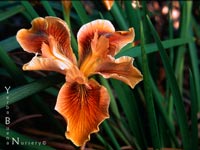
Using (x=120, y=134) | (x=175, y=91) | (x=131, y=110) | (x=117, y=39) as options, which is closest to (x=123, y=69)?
(x=117, y=39)

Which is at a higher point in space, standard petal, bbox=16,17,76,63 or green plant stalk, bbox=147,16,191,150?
standard petal, bbox=16,17,76,63

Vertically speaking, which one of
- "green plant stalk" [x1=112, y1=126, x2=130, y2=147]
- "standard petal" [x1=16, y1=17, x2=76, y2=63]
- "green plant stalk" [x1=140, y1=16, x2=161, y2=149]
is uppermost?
"standard petal" [x1=16, y1=17, x2=76, y2=63]

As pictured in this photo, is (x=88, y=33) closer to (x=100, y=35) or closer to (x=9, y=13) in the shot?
(x=100, y=35)

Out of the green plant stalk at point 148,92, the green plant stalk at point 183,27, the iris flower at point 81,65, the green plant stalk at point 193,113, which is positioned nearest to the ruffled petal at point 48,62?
the iris flower at point 81,65

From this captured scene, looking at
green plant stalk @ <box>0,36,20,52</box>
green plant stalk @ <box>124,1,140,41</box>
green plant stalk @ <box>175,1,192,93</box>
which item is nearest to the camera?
green plant stalk @ <box>0,36,20,52</box>

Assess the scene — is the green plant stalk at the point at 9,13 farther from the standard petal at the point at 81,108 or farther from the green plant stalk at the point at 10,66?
the standard petal at the point at 81,108

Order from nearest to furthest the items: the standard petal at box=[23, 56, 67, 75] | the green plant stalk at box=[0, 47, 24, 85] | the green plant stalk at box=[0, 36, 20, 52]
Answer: the standard petal at box=[23, 56, 67, 75], the green plant stalk at box=[0, 47, 24, 85], the green plant stalk at box=[0, 36, 20, 52]

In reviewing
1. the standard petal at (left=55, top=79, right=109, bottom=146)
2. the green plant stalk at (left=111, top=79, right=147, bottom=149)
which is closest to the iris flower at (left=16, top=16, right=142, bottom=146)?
the standard petal at (left=55, top=79, right=109, bottom=146)

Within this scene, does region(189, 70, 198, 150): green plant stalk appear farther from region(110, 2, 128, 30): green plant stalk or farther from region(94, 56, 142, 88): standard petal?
region(110, 2, 128, 30): green plant stalk
